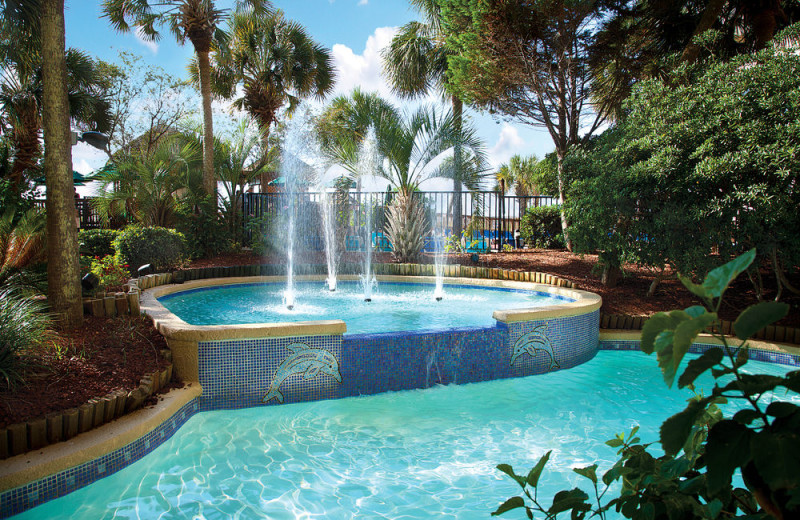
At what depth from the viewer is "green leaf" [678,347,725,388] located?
0.64m

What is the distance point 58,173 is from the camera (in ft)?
14.2

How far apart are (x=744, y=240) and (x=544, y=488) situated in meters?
5.04

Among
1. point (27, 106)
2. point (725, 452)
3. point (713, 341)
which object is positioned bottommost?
point (713, 341)

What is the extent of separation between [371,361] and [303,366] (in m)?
0.67

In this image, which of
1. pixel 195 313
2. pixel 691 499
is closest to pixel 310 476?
pixel 691 499

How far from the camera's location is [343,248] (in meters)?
13.9

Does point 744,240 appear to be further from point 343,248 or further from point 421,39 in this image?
point 421,39

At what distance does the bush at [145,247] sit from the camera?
9.01 m

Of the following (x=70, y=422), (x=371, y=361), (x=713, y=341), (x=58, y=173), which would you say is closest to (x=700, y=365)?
(x=70, y=422)

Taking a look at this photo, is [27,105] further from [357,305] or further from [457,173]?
[457,173]

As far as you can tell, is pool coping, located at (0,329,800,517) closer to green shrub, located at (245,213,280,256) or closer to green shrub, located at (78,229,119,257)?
green shrub, located at (78,229,119,257)

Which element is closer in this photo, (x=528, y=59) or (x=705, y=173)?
(x=705, y=173)

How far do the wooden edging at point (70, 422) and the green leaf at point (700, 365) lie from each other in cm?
359

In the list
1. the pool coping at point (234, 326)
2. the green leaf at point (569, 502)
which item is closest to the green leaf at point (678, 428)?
the green leaf at point (569, 502)
